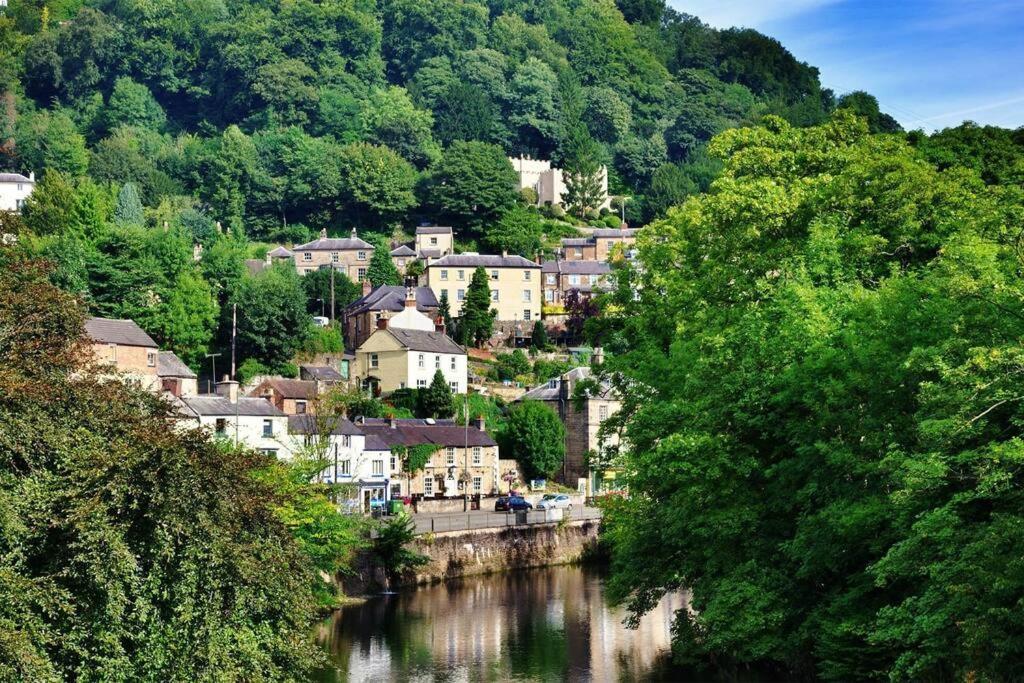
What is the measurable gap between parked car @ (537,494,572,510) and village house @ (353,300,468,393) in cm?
1480

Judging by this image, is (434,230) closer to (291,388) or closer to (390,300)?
(390,300)

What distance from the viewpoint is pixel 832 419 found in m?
33.7

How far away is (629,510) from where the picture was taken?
41625mm

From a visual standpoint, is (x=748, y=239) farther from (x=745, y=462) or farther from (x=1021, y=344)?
(x=1021, y=344)

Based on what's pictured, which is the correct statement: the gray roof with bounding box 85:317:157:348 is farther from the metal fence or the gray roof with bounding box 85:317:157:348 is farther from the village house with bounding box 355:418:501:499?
the metal fence

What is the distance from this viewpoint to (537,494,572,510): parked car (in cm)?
7481

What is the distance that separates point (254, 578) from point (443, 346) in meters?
66.9

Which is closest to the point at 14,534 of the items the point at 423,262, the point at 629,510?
the point at 629,510

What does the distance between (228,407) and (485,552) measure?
1251 centimetres

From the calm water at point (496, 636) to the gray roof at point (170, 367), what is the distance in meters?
24.4

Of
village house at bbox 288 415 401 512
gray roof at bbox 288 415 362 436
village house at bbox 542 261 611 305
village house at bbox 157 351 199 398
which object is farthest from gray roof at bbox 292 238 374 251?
gray roof at bbox 288 415 362 436

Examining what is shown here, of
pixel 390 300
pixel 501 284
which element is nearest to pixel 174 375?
pixel 390 300

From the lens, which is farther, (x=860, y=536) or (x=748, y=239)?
(x=748, y=239)

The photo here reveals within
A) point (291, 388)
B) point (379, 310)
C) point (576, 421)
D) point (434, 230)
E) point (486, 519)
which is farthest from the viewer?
point (434, 230)
